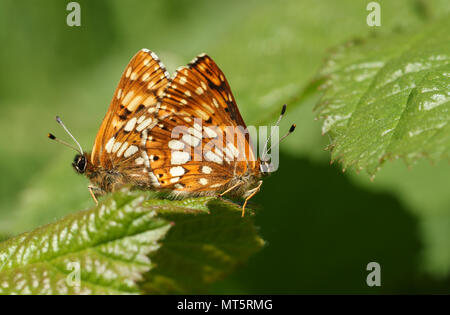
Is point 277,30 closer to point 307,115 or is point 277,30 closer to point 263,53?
point 263,53

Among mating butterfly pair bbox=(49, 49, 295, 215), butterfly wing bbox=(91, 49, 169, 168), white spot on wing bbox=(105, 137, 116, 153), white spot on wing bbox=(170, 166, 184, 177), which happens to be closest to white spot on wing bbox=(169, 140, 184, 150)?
mating butterfly pair bbox=(49, 49, 295, 215)

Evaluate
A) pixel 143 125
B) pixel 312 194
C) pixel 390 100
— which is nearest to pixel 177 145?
pixel 143 125

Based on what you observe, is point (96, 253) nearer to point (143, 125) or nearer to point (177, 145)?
point (177, 145)

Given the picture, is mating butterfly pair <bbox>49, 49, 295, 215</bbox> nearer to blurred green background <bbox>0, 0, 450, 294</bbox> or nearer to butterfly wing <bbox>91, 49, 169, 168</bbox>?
butterfly wing <bbox>91, 49, 169, 168</bbox>

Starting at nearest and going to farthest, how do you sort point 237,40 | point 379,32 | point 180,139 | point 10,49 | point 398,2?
point 180,139 → point 379,32 → point 398,2 → point 237,40 → point 10,49

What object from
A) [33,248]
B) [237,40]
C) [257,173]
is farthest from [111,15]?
[33,248]
